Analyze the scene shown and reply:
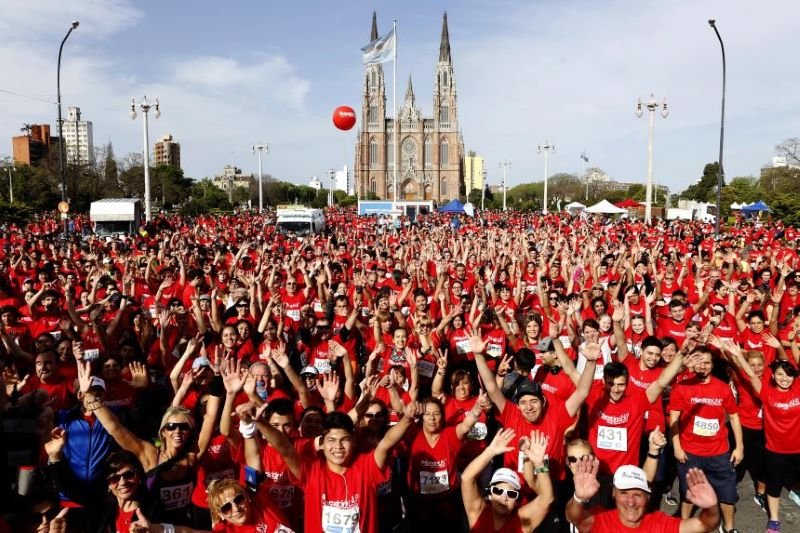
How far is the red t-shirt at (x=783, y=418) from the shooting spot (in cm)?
493

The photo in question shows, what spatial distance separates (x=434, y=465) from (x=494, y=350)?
2.82 metres

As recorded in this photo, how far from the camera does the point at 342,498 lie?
3365 mm

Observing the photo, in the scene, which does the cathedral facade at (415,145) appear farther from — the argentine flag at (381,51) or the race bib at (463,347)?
the race bib at (463,347)

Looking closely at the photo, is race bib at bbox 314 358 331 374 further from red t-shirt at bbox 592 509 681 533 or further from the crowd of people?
red t-shirt at bbox 592 509 681 533

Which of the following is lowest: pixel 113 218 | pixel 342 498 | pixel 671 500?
pixel 671 500

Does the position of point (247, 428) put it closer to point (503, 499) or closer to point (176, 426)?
point (176, 426)

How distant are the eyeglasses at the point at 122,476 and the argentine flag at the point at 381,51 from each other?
97.2ft

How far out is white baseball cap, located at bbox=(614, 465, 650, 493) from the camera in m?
3.12

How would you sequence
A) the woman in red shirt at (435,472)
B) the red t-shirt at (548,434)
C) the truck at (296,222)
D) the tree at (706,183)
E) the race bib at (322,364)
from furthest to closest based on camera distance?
1. the tree at (706,183)
2. the truck at (296,222)
3. the race bib at (322,364)
4. the red t-shirt at (548,434)
5. the woman in red shirt at (435,472)

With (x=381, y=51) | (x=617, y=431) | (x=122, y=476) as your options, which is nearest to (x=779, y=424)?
(x=617, y=431)

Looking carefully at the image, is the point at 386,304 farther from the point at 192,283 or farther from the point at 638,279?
the point at 638,279

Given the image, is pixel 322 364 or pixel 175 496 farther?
pixel 322 364

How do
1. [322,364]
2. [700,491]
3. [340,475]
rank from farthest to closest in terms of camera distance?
[322,364]
[340,475]
[700,491]

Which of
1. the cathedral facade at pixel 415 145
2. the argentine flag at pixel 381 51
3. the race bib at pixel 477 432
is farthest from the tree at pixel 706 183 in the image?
the race bib at pixel 477 432
